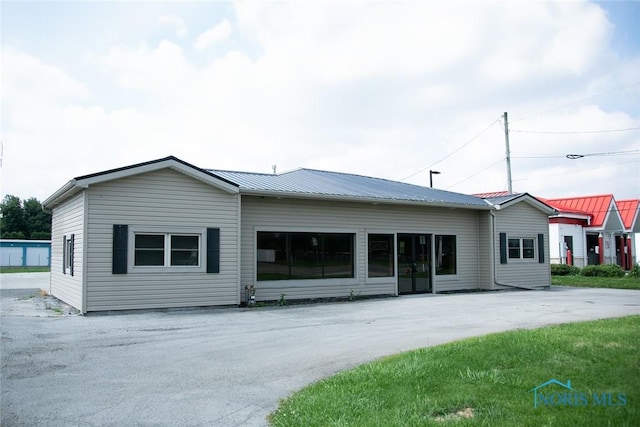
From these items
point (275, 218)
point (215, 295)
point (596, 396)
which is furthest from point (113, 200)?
point (596, 396)

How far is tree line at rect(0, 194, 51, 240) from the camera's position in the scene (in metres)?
58.6

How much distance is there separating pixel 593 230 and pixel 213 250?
28.5m

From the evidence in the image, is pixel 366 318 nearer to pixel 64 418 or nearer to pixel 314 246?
pixel 314 246

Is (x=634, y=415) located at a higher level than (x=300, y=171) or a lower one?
lower

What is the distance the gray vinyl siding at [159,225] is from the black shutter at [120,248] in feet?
0.35

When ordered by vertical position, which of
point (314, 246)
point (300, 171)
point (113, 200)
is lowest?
point (314, 246)

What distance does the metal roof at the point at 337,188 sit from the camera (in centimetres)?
1524

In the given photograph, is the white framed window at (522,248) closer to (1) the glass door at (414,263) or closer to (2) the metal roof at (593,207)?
(1) the glass door at (414,263)

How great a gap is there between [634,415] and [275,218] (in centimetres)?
1179

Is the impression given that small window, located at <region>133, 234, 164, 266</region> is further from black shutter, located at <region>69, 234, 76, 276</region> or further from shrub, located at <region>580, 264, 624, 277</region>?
shrub, located at <region>580, 264, 624, 277</region>

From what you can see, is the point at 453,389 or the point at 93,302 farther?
the point at 93,302

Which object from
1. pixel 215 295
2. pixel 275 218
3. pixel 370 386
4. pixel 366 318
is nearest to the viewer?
pixel 370 386

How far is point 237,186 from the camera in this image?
14.1 meters

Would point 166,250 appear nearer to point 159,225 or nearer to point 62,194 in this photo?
point 159,225
